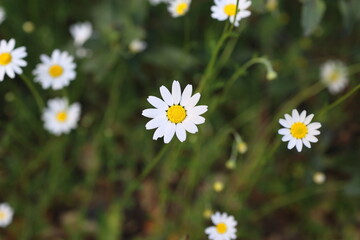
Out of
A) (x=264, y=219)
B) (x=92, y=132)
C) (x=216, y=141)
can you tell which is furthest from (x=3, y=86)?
(x=264, y=219)

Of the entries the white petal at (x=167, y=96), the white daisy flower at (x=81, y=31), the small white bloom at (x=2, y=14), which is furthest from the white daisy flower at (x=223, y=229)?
the small white bloom at (x=2, y=14)

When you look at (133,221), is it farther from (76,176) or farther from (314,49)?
(314,49)

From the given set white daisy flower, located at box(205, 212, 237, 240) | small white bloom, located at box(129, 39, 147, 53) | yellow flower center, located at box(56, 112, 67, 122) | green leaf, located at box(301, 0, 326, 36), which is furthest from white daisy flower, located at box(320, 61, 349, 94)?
yellow flower center, located at box(56, 112, 67, 122)

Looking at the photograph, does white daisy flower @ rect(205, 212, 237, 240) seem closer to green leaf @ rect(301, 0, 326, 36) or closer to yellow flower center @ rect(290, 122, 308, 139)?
yellow flower center @ rect(290, 122, 308, 139)

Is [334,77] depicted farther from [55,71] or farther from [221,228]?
[55,71]

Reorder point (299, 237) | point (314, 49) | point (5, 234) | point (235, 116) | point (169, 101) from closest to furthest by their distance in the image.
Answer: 1. point (169, 101)
2. point (5, 234)
3. point (299, 237)
4. point (235, 116)
5. point (314, 49)

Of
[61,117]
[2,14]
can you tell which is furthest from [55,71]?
[2,14]

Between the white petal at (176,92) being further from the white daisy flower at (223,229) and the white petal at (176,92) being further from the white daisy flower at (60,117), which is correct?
the white daisy flower at (60,117)
